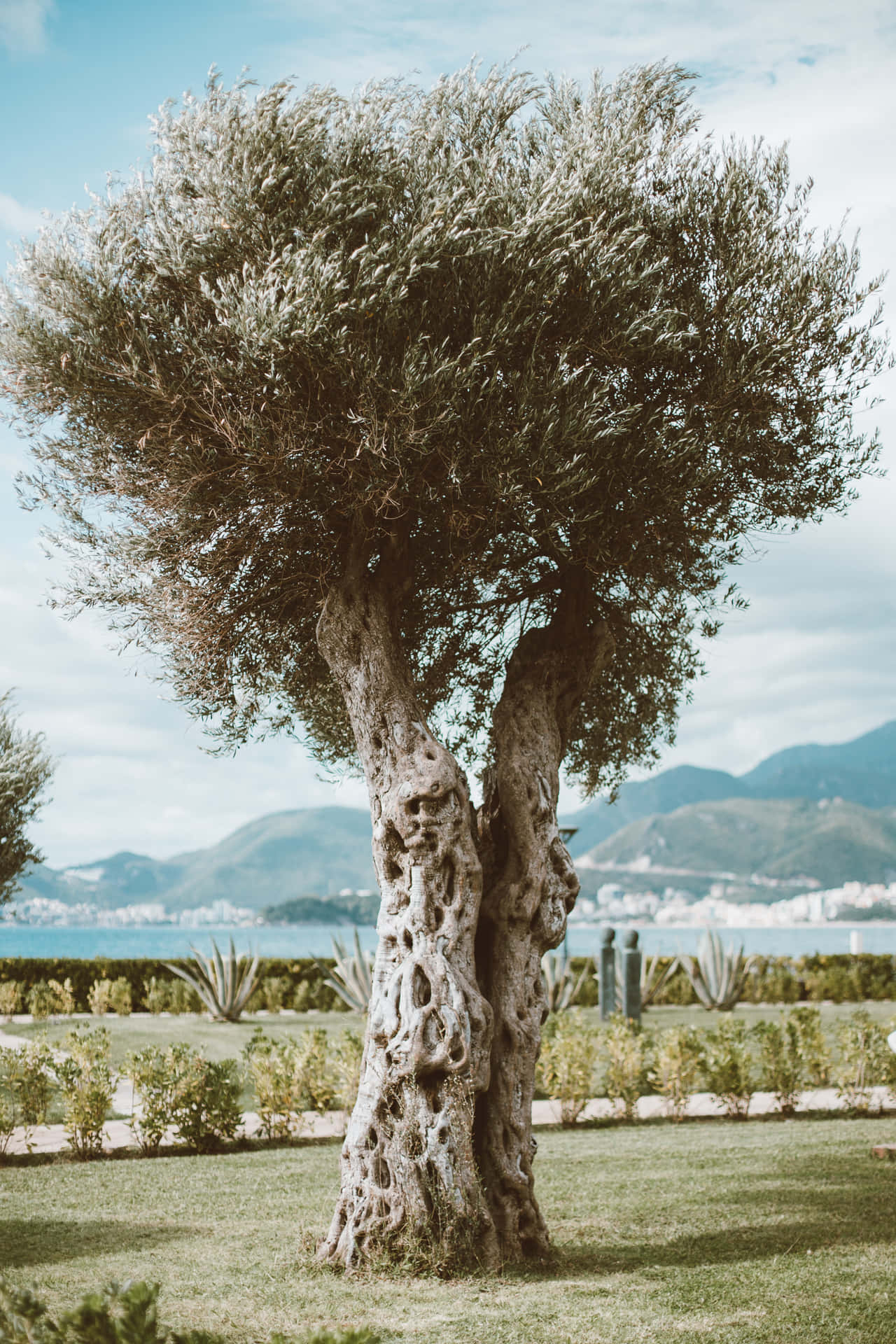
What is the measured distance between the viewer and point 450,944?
5.99 meters

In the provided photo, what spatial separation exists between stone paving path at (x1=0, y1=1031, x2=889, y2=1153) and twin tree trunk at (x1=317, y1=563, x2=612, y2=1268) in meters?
4.91

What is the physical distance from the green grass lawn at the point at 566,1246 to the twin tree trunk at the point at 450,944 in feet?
1.21

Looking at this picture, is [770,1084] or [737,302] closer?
[737,302]

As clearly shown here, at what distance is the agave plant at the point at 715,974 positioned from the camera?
2045 cm

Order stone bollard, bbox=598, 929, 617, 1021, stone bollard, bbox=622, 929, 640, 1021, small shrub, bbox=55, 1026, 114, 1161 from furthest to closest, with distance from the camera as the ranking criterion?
stone bollard, bbox=598, 929, 617, 1021, stone bollard, bbox=622, 929, 640, 1021, small shrub, bbox=55, 1026, 114, 1161

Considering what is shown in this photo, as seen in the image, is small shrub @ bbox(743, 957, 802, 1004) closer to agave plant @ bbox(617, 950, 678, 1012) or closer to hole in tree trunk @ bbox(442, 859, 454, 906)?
agave plant @ bbox(617, 950, 678, 1012)

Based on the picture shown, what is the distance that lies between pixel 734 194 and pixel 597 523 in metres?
2.34

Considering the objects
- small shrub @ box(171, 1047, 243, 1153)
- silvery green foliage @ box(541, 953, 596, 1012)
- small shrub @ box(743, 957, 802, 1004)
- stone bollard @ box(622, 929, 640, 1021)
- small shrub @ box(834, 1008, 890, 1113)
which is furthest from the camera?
small shrub @ box(743, 957, 802, 1004)

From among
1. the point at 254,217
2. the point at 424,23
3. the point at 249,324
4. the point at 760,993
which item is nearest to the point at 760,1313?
the point at 249,324

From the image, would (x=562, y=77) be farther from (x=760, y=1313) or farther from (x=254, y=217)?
(x=760, y=1313)

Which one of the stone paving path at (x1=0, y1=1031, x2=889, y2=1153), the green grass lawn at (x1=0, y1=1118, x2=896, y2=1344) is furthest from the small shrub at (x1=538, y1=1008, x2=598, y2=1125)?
the green grass lawn at (x1=0, y1=1118, x2=896, y2=1344)

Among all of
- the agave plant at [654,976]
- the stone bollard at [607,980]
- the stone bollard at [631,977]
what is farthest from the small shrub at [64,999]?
the agave plant at [654,976]

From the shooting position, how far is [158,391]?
586 cm

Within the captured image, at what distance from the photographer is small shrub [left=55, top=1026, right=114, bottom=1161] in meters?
9.30
